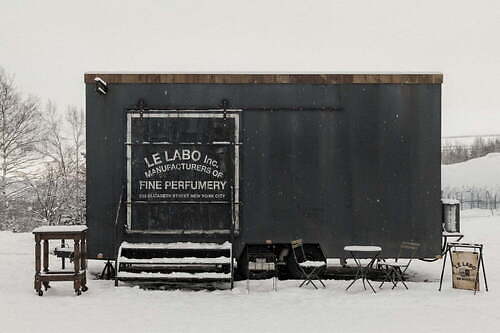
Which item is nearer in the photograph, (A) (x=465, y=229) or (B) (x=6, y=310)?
(B) (x=6, y=310)

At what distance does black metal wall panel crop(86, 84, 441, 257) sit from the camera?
880 centimetres

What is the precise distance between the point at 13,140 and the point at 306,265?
21.6 meters

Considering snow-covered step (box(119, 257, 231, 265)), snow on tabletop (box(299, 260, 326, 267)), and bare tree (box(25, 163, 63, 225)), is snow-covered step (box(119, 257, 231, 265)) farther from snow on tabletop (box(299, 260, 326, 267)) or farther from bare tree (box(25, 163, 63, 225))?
bare tree (box(25, 163, 63, 225))

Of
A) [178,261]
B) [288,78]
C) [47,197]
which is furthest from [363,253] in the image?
[47,197]

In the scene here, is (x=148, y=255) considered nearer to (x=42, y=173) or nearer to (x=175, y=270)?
(x=175, y=270)

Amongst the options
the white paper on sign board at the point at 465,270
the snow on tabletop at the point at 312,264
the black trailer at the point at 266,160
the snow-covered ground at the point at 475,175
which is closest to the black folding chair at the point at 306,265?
the snow on tabletop at the point at 312,264

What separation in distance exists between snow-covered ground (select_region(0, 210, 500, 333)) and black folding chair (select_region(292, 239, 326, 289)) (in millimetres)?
230

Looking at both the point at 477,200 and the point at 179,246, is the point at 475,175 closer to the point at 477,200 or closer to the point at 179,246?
the point at 477,200

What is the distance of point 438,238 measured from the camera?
8828 millimetres

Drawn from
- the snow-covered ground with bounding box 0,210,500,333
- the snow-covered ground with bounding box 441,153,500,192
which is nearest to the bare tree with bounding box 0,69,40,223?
the snow-covered ground with bounding box 0,210,500,333

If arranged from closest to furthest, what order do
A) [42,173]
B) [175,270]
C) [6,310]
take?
[6,310] → [175,270] → [42,173]

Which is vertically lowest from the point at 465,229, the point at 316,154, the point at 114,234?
the point at 465,229

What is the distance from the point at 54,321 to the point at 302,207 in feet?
13.8

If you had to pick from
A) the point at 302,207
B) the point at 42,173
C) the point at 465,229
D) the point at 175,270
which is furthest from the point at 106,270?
the point at 42,173
